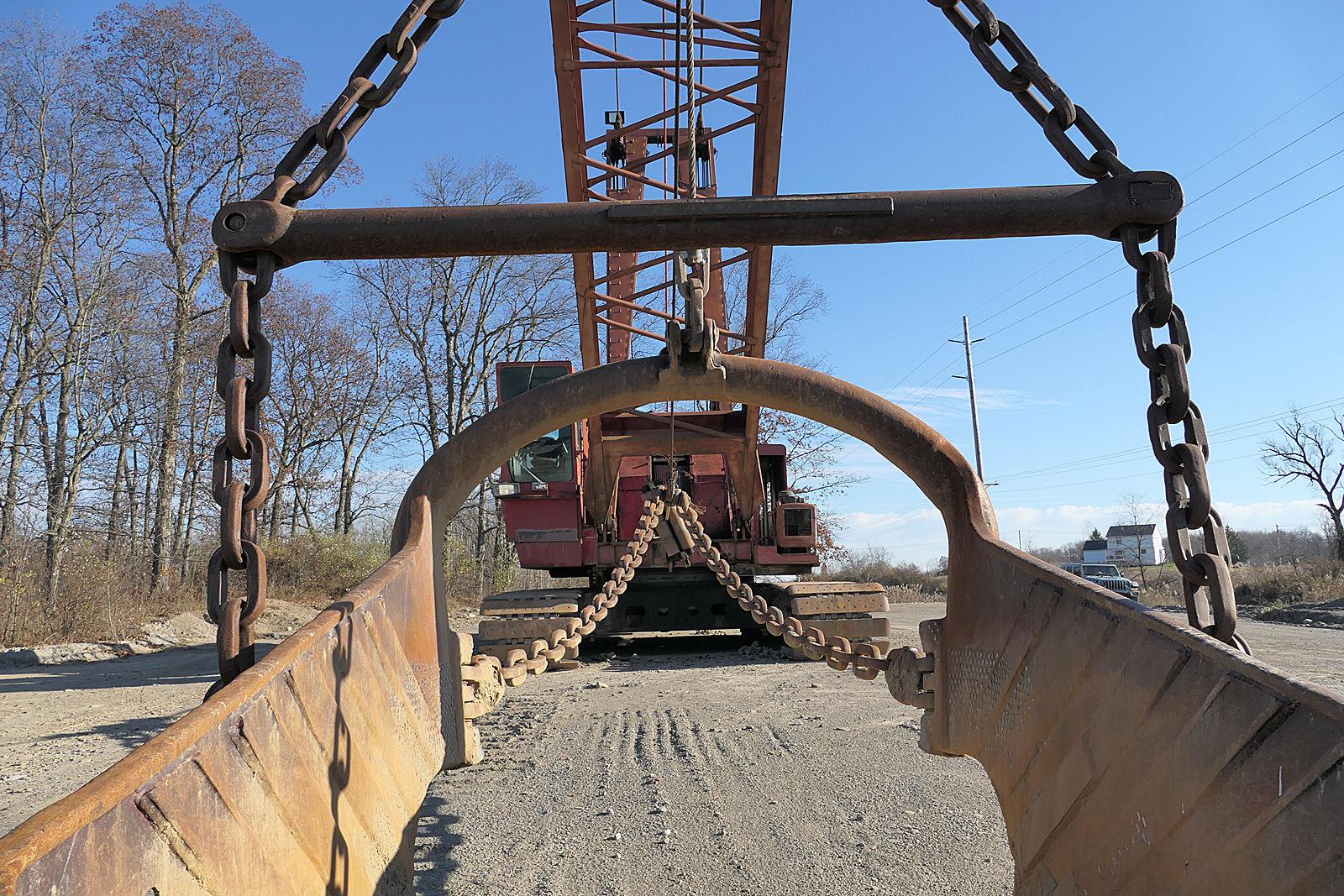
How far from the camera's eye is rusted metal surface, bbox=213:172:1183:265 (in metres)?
2.21

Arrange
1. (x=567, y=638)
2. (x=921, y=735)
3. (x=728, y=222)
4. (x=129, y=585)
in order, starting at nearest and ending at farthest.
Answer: (x=728, y=222) → (x=921, y=735) → (x=567, y=638) → (x=129, y=585)

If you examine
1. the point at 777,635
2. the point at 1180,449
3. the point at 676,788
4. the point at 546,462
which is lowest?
the point at 676,788

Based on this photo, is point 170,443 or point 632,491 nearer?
point 632,491

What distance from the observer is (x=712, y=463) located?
37.3 ft

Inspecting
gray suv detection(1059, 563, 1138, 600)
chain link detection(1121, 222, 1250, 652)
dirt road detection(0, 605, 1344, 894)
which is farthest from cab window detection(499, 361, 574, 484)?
gray suv detection(1059, 563, 1138, 600)

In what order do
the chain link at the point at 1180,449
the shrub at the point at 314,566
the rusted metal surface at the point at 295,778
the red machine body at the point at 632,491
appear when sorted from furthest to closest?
the shrub at the point at 314,566 < the red machine body at the point at 632,491 < the chain link at the point at 1180,449 < the rusted metal surface at the point at 295,778

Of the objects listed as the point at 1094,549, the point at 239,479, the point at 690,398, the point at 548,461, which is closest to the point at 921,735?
the point at 690,398

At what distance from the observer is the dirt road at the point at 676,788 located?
3.39 m

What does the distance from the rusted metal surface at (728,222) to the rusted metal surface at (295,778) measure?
0.87m

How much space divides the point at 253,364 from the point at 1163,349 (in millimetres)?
2026

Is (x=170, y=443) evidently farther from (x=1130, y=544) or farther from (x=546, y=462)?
(x=1130, y=544)

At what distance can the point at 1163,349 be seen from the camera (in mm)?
2053

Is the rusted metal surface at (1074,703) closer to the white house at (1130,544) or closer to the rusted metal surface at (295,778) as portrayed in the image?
the rusted metal surface at (295,778)

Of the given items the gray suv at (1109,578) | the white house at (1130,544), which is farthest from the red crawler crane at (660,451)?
the white house at (1130,544)
